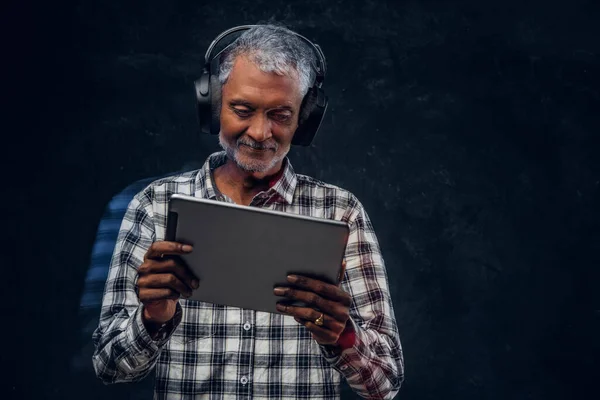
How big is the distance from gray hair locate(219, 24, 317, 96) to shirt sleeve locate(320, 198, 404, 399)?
1.24ft

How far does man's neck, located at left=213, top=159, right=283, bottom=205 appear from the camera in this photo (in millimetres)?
1694

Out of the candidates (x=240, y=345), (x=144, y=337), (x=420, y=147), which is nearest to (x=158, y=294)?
(x=144, y=337)

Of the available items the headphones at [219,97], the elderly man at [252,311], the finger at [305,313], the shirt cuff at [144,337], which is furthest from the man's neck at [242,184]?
the finger at [305,313]

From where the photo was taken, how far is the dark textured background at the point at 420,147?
2002mm

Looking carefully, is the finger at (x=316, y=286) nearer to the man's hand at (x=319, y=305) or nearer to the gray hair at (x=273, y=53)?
the man's hand at (x=319, y=305)

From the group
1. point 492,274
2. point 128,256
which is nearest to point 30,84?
point 128,256

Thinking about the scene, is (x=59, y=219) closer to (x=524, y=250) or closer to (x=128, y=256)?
(x=128, y=256)

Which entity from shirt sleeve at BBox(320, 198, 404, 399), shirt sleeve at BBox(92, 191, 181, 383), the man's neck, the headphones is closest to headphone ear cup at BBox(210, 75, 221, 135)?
the headphones

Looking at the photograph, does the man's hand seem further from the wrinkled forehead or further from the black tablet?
the wrinkled forehead

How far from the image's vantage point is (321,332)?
4.11 ft

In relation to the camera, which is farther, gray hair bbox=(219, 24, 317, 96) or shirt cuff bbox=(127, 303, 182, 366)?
gray hair bbox=(219, 24, 317, 96)

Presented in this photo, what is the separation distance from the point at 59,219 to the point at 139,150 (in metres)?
0.32

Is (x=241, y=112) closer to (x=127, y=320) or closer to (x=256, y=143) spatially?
(x=256, y=143)

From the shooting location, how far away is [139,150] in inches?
81.1
